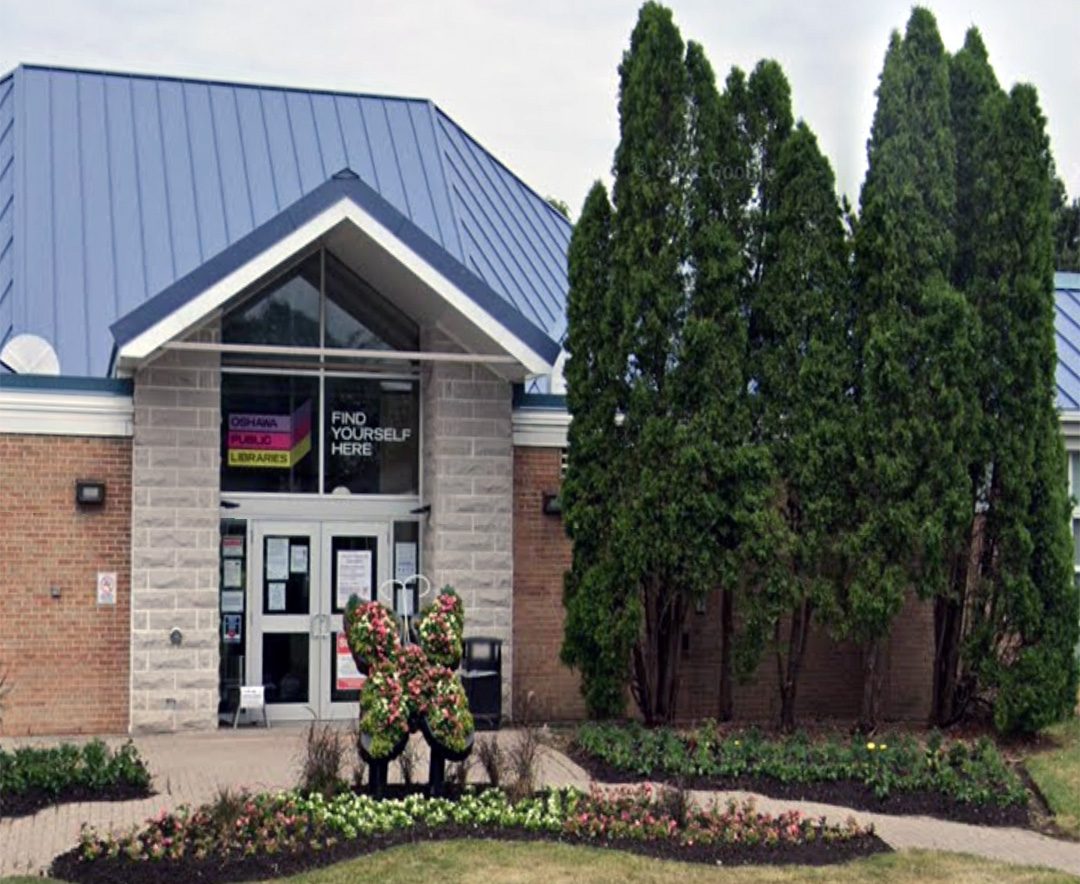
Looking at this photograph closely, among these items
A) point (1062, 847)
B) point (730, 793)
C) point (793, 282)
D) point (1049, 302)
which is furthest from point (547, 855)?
point (1049, 302)

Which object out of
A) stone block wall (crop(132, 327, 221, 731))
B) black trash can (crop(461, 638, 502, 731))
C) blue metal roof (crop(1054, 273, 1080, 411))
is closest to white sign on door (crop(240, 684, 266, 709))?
stone block wall (crop(132, 327, 221, 731))

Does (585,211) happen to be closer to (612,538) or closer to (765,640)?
(612,538)

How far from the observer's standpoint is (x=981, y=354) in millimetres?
16156

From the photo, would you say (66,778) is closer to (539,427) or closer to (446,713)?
(446,713)

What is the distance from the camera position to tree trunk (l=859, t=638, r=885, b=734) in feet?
53.3

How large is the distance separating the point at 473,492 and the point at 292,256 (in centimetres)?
318

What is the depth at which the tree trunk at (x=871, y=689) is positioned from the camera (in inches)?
639

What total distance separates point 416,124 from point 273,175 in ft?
9.23

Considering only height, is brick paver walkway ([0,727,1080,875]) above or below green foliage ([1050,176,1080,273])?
below

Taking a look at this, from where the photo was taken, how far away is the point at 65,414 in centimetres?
1616

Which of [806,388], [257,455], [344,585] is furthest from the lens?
[344,585]

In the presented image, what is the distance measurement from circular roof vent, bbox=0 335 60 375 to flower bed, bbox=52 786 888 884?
5.98m

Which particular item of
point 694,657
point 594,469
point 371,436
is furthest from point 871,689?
point 371,436

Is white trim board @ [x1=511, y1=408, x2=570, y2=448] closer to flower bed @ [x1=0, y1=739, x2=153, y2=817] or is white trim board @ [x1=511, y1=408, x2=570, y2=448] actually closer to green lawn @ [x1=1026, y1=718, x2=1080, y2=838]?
green lawn @ [x1=1026, y1=718, x2=1080, y2=838]
